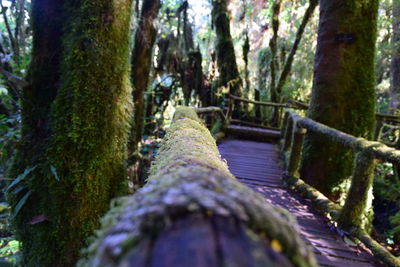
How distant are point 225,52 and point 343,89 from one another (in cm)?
809

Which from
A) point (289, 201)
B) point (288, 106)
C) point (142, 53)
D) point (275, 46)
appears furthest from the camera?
point (275, 46)

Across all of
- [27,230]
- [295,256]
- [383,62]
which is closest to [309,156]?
[27,230]

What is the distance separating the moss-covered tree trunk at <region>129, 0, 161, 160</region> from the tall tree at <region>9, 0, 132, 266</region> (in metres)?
3.22

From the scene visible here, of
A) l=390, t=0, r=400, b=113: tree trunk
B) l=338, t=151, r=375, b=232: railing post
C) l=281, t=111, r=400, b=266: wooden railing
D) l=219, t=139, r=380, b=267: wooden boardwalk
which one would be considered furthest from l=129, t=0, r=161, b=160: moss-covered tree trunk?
l=390, t=0, r=400, b=113: tree trunk

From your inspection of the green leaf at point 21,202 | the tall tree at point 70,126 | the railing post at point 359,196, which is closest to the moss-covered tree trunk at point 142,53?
the tall tree at point 70,126

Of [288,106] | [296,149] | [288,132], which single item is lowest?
[296,149]

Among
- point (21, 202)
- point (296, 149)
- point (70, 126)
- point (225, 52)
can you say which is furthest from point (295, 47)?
point (21, 202)

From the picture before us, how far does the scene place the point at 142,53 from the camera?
7039 mm

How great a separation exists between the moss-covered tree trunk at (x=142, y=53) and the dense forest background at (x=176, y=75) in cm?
2

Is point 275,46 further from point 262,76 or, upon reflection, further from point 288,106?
point 262,76

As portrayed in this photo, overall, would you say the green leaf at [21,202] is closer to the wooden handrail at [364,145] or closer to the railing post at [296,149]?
the wooden handrail at [364,145]

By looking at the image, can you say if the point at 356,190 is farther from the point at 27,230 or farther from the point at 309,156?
the point at 27,230

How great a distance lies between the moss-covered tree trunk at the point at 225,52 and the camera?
41.6ft

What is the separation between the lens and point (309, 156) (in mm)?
5543
